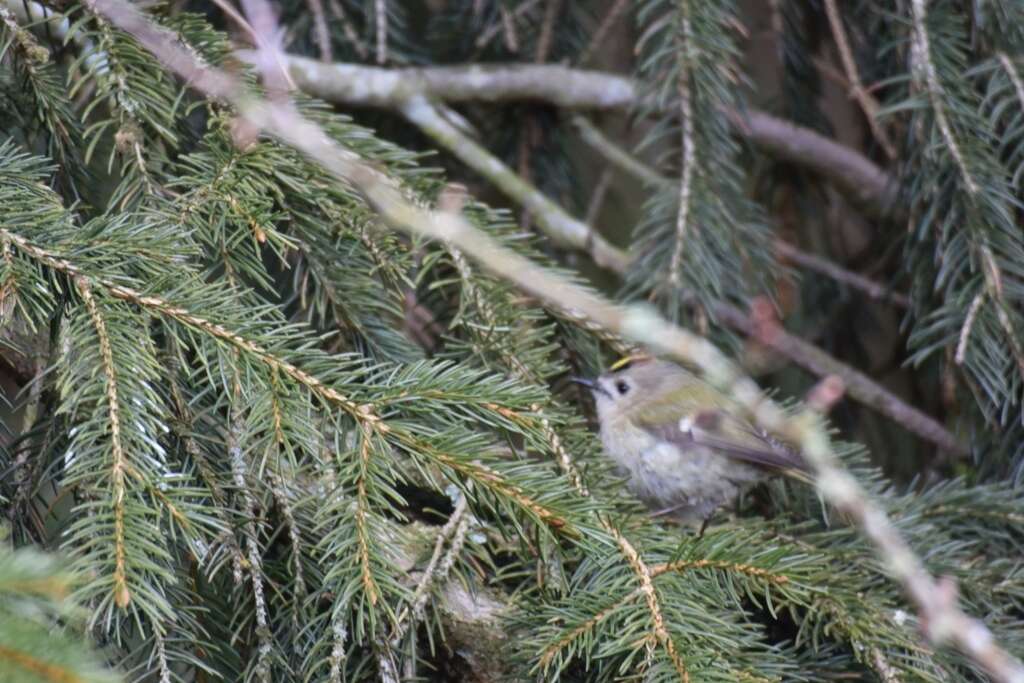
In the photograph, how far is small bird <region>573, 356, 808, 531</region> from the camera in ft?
7.76

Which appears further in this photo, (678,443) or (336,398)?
(678,443)

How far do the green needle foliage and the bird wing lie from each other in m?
0.12

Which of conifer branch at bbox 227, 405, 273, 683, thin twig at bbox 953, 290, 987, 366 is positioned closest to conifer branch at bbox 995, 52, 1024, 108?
thin twig at bbox 953, 290, 987, 366

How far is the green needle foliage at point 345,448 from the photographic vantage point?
1.29 m

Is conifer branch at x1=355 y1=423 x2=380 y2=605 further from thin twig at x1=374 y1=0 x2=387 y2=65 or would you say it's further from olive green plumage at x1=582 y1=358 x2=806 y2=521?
thin twig at x1=374 y1=0 x2=387 y2=65

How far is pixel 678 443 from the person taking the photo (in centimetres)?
267

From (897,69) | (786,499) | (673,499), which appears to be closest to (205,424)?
(786,499)

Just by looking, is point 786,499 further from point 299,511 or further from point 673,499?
point 299,511

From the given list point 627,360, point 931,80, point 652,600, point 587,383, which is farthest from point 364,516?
point 931,80

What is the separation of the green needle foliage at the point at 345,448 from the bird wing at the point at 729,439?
4.8 inches

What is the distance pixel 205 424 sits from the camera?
149cm

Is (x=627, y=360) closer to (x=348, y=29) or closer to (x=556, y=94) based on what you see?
(x=556, y=94)

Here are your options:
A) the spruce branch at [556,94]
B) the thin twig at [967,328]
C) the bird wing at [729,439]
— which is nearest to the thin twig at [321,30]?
the spruce branch at [556,94]

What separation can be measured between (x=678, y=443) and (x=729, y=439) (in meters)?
0.24
